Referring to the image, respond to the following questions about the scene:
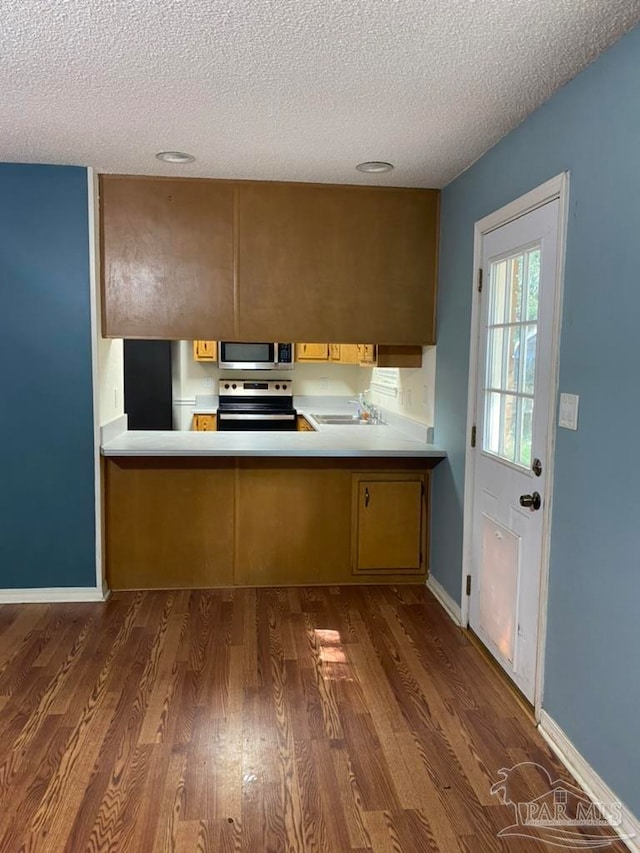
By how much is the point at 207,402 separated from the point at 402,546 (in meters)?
3.35

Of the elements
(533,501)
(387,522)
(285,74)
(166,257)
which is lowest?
(387,522)

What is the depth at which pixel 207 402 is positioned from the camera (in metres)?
6.57

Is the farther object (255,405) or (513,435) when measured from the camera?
(255,405)

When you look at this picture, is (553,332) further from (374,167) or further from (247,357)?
(247,357)

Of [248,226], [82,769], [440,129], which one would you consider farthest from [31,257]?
[82,769]

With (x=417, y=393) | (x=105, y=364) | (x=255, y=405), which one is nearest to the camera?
(x=105, y=364)

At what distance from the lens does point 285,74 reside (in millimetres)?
2184

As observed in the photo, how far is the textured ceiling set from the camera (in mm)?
1797

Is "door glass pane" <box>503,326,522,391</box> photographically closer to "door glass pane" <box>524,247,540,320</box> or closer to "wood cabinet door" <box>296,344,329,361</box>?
"door glass pane" <box>524,247,540,320</box>

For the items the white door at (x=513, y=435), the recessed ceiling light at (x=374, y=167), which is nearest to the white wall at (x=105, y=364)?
the recessed ceiling light at (x=374, y=167)

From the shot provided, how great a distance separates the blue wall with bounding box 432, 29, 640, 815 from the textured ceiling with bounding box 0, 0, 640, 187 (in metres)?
0.18

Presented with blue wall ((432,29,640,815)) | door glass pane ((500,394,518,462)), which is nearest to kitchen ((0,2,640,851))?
blue wall ((432,29,640,815))

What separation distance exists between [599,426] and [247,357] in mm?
4511

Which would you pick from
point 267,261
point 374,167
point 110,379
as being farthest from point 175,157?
point 110,379
